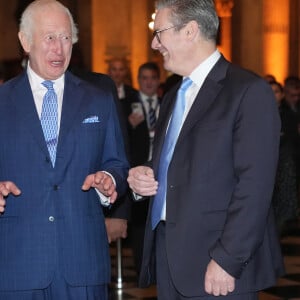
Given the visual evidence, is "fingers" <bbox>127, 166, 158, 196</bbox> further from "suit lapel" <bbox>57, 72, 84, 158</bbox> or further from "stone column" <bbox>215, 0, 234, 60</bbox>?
"stone column" <bbox>215, 0, 234, 60</bbox>

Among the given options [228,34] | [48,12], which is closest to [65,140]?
[48,12]

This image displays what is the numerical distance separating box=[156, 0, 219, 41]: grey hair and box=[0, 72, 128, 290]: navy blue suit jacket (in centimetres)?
71

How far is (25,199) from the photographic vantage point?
482 cm

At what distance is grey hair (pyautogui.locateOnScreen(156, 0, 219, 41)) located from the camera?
4.55 meters

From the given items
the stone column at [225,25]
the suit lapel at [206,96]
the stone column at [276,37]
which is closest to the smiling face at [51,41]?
the suit lapel at [206,96]

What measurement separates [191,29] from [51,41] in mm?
733

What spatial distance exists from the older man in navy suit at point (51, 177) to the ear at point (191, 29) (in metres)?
0.67

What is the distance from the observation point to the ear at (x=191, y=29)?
15.0ft

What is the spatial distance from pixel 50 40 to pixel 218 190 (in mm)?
1141

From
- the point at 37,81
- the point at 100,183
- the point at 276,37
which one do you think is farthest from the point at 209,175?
the point at 276,37

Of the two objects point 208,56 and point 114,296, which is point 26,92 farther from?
point 114,296

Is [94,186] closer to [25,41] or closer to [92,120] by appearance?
[92,120]

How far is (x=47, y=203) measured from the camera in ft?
15.8

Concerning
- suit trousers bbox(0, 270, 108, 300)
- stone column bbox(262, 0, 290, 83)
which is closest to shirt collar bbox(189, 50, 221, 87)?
suit trousers bbox(0, 270, 108, 300)
